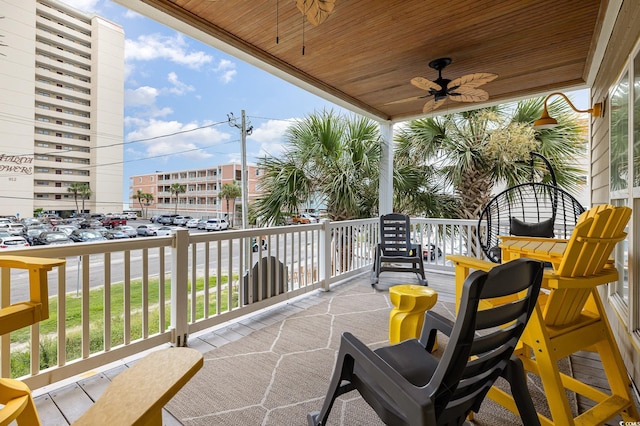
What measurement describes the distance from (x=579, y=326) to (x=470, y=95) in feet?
9.50

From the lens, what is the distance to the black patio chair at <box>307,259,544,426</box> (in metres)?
0.97

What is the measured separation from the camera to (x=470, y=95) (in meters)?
3.68

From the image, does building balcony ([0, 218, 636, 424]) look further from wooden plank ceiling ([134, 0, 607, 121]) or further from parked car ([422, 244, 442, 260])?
wooden plank ceiling ([134, 0, 607, 121])

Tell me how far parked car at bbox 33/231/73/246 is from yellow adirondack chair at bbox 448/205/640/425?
2460 millimetres

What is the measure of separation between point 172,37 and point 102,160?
3536mm

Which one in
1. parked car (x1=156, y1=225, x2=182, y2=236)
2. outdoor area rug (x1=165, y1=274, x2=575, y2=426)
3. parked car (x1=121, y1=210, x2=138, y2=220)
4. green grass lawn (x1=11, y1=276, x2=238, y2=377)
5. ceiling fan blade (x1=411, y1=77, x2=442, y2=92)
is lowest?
outdoor area rug (x1=165, y1=274, x2=575, y2=426)

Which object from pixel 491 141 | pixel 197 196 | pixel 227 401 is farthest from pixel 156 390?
pixel 491 141

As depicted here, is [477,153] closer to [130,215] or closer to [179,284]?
[179,284]

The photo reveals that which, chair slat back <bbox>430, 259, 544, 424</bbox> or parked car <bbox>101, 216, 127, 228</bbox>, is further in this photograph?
parked car <bbox>101, 216, 127, 228</bbox>

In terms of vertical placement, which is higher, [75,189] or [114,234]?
[75,189]

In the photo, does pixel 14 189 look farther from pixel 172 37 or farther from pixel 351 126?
pixel 351 126

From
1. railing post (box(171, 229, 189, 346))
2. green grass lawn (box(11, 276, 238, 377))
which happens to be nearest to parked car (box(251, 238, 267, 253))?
green grass lawn (box(11, 276, 238, 377))

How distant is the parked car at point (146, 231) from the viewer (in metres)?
2.38

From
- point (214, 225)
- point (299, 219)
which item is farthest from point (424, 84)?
point (299, 219)
